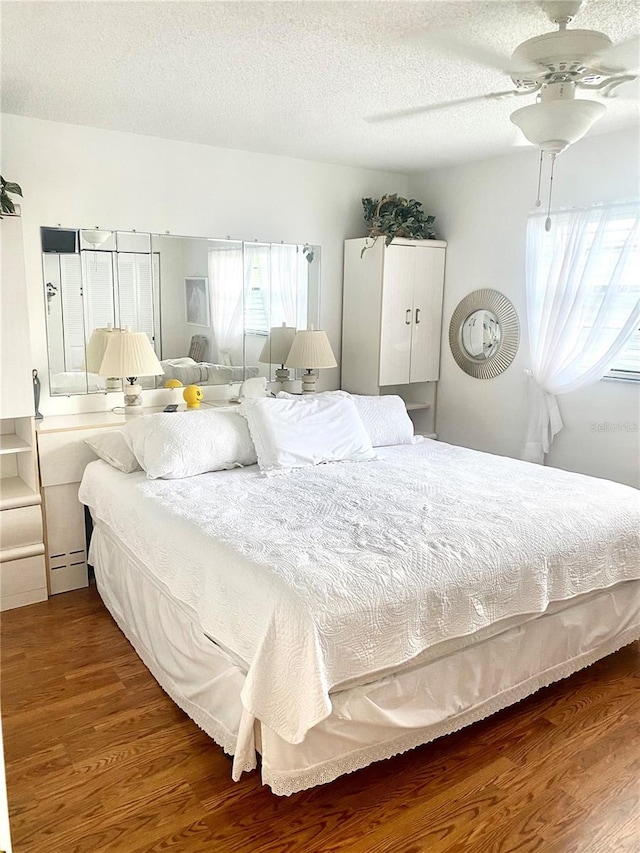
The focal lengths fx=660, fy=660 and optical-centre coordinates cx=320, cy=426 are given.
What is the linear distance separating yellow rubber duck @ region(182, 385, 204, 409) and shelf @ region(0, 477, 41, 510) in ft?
3.22

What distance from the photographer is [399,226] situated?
4.39 metres

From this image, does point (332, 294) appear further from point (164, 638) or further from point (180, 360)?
point (164, 638)

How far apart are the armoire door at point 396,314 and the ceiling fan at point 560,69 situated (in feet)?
6.16

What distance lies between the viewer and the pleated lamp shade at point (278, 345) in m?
4.32

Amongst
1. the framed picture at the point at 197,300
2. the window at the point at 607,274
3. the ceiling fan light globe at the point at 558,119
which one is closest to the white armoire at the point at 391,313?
the window at the point at 607,274

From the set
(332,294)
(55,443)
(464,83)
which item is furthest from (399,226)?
(55,443)

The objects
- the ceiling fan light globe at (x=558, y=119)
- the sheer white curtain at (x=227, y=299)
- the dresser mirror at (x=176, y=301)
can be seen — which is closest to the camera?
the ceiling fan light globe at (x=558, y=119)

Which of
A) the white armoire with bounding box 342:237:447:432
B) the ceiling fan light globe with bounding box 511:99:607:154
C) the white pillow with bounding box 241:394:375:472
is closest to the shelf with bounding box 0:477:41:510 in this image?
the white pillow with bounding box 241:394:375:472

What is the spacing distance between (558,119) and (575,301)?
1751 mm

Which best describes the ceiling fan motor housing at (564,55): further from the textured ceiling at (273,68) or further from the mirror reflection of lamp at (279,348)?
the mirror reflection of lamp at (279,348)

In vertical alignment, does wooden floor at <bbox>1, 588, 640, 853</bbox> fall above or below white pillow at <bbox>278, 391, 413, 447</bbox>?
below

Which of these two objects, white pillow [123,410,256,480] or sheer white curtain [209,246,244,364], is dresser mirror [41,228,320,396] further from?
white pillow [123,410,256,480]

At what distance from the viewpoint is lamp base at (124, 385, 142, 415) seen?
141 inches

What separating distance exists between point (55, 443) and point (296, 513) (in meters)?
1.43
